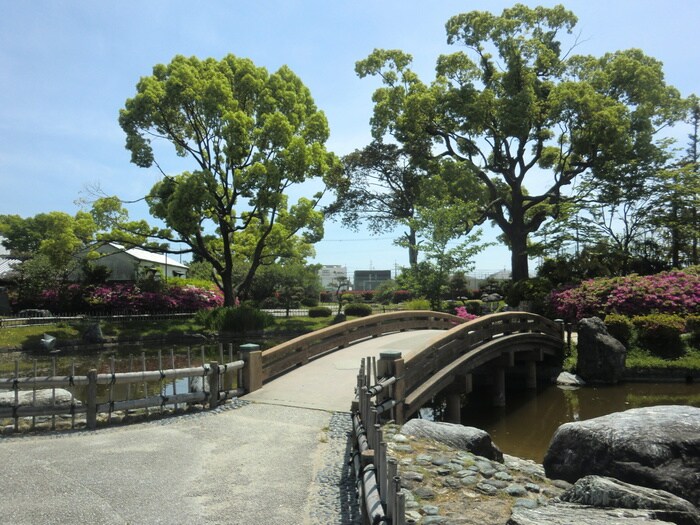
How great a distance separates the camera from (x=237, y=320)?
26.9m

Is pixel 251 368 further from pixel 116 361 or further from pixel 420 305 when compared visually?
pixel 420 305

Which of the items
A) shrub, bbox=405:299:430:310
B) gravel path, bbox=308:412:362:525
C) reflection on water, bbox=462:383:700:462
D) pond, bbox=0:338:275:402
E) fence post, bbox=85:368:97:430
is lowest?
reflection on water, bbox=462:383:700:462

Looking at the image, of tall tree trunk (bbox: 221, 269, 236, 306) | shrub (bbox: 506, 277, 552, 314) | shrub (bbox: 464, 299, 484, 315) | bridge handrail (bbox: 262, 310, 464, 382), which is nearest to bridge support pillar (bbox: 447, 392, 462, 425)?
bridge handrail (bbox: 262, 310, 464, 382)

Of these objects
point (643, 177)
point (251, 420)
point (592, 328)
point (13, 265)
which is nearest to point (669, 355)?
point (592, 328)

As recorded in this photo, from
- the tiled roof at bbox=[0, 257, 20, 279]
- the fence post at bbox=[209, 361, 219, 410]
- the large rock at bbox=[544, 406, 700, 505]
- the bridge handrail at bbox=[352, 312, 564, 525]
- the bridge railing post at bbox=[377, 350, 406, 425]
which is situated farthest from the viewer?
the tiled roof at bbox=[0, 257, 20, 279]

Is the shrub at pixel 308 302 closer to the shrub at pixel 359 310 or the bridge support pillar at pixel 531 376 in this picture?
the shrub at pixel 359 310

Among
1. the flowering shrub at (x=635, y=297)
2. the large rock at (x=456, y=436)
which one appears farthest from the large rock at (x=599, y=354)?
the large rock at (x=456, y=436)

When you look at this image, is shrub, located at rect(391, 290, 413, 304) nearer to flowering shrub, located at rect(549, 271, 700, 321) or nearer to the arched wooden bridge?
flowering shrub, located at rect(549, 271, 700, 321)

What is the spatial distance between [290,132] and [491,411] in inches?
703

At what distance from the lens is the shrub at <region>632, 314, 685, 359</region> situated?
18.6m

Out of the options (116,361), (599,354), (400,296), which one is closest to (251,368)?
(116,361)

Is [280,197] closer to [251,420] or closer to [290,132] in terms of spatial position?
[290,132]

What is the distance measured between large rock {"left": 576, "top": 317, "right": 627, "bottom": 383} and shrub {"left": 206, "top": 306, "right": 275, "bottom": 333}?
16259mm

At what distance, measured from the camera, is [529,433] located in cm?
1304
